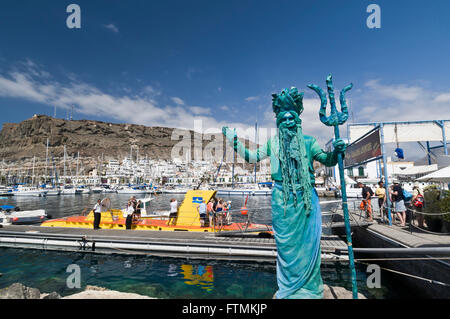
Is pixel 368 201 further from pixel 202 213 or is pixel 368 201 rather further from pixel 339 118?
pixel 339 118

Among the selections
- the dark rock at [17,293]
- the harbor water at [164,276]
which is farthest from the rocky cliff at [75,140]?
the dark rock at [17,293]

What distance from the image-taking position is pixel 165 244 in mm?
7859

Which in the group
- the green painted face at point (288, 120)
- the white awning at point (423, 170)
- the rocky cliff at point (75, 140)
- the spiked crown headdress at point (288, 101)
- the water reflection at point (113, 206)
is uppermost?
the rocky cliff at point (75, 140)

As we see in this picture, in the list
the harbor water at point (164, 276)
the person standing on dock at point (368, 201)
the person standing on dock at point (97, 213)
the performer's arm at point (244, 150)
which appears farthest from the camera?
the person standing on dock at point (97, 213)

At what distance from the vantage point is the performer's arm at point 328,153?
275 centimetres

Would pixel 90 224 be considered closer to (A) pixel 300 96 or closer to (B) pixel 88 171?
(A) pixel 300 96

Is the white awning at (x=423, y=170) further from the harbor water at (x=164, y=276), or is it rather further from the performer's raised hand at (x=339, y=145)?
the performer's raised hand at (x=339, y=145)

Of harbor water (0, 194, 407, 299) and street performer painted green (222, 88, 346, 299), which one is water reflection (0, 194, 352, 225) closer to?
harbor water (0, 194, 407, 299)

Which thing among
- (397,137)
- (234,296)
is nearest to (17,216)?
(234,296)

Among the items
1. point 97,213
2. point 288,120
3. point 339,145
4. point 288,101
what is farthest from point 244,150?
point 97,213

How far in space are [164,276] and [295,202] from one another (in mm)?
5192
